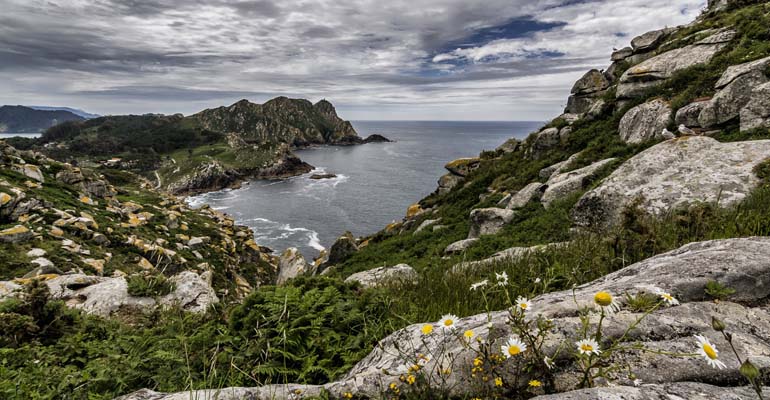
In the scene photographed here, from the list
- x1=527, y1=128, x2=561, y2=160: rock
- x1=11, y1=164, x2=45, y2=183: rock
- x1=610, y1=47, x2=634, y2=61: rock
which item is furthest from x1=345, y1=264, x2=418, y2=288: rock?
x1=610, y1=47, x2=634, y2=61: rock

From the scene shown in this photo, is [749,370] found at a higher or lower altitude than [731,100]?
lower

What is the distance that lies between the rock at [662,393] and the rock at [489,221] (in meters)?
16.3

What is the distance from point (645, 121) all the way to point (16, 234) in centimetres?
3299

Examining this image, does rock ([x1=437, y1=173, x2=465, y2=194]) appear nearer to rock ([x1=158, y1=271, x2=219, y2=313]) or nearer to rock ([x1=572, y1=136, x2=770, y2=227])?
rock ([x1=572, y1=136, x2=770, y2=227])

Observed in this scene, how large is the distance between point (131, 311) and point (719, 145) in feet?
59.5

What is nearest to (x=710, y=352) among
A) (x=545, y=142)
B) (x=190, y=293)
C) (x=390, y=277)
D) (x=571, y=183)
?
(x=390, y=277)

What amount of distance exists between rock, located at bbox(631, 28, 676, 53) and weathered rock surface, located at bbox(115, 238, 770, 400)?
3621cm

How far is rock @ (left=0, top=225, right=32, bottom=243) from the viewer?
1608cm

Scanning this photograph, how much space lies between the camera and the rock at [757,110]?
1320 centimetres

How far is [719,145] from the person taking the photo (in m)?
11.6

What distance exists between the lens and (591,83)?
37.2 meters

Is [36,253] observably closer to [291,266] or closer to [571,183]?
[291,266]

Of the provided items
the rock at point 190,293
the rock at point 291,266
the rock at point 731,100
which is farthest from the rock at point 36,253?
the rock at point 731,100

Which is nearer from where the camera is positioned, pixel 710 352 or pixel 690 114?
pixel 710 352
